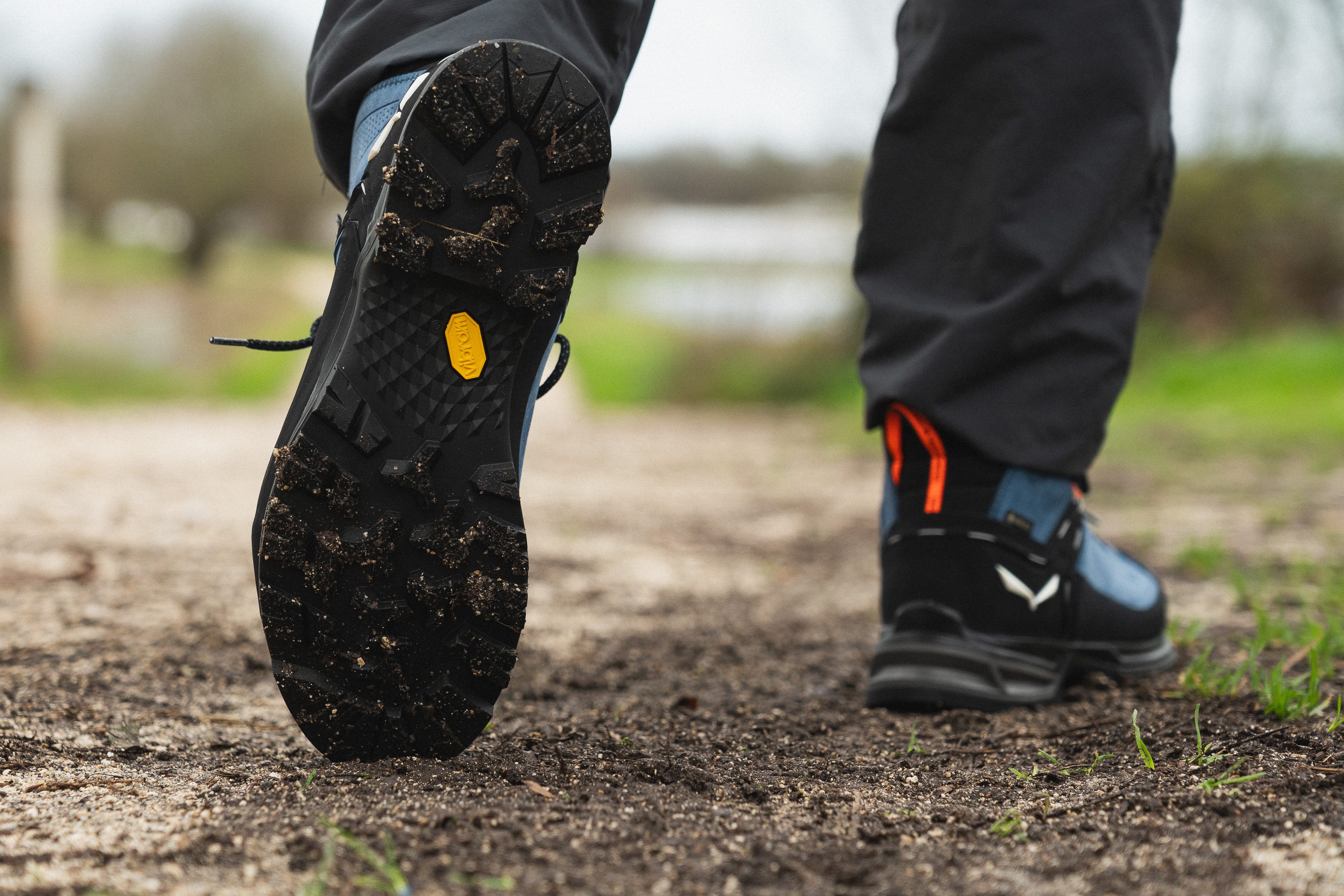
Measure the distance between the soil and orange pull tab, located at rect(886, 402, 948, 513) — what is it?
24cm

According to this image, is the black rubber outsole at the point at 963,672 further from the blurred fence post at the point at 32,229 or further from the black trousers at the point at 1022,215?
the blurred fence post at the point at 32,229

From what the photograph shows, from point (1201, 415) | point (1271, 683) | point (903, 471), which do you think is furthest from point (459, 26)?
point (1201, 415)

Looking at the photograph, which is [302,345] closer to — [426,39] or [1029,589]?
[426,39]

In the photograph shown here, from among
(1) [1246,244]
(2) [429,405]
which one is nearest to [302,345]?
(2) [429,405]

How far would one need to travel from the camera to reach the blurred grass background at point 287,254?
8023mm

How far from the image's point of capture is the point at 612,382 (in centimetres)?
1021

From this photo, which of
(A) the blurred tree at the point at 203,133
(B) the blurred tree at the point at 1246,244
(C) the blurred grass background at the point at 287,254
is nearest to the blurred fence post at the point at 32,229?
(C) the blurred grass background at the point at 287,254

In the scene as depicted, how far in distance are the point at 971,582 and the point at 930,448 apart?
0.51ft

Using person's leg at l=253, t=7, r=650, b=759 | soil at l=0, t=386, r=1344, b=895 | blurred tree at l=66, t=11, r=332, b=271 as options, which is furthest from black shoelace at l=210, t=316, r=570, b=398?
blurred tree at l=66, t=11, r=332, b=271

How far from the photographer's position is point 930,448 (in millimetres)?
1214

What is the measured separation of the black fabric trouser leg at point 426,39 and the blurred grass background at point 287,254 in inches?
271

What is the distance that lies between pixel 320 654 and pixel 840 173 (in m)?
8.82

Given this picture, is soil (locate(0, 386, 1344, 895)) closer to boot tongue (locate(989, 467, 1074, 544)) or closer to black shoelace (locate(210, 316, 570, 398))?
boot tongue (locate(989, 467, 1074, 544))

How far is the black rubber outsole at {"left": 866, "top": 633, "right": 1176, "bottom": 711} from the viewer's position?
118 centimetres
